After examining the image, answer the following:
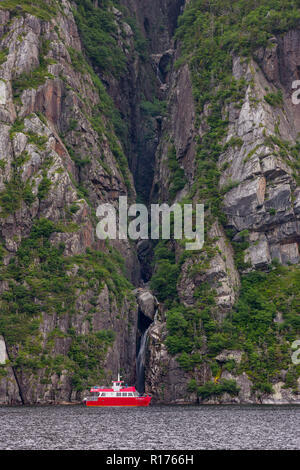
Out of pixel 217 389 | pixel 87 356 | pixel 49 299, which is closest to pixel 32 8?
pixel 49 299

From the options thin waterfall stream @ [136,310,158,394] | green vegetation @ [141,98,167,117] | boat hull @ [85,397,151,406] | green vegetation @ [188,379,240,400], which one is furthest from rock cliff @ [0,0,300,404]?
green vegetation @ [141,98,167,117]

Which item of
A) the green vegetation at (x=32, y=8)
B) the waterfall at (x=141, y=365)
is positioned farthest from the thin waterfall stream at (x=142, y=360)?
the green vegetation at (x=32, y=8)

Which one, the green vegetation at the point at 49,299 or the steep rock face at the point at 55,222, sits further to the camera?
the steep rock face at the point at 55,222

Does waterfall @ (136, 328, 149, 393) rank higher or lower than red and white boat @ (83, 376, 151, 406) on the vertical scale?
higher

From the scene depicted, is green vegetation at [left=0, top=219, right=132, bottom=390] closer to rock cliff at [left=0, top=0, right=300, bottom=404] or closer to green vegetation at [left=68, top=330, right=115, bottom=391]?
green vegetation at [left=68, top=330, right=115, bottom=391]

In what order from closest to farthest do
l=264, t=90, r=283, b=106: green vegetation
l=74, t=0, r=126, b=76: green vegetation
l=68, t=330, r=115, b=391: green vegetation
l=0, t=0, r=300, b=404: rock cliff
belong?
1. l=68, t=330, r=115, b=391: green vegetation
2. l=0, t=0, r=300, b=404: rock cliff
3. l=264, t=90, r=283, b=106: green vegetation
4. l=74, t=0, r=126, b=76: green vegetation

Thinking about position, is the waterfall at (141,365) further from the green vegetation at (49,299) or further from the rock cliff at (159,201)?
the green vegetation at (49,299)

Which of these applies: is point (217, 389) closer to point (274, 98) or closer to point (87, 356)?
point (87, 356)
